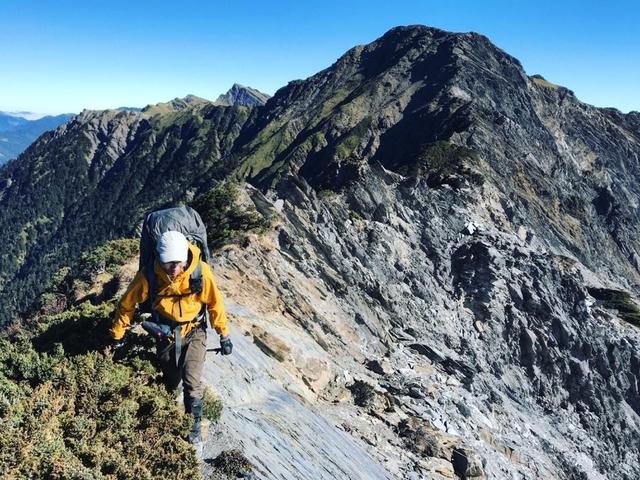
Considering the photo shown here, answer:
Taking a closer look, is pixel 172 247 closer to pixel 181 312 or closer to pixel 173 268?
pixel 173 268

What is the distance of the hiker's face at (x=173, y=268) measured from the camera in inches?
341

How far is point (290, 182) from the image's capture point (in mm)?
42531

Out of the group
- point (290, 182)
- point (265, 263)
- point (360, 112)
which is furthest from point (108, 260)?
point (360, 112)

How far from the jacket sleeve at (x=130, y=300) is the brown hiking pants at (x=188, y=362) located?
0.80 metres

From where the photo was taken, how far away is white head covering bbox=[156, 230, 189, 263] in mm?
8547

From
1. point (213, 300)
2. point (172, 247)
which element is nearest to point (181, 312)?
point (213, 300)

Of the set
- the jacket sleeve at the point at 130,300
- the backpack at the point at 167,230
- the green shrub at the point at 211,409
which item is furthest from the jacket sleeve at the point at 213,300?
the green shrub at the point at 211,409

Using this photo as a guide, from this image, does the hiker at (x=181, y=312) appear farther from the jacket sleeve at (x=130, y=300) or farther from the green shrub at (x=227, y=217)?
the green shrub at (x=227, y=217)

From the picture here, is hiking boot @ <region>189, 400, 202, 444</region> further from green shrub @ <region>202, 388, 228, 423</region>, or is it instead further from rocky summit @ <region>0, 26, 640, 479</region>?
green shrub @ <region>202, 388, 228, 423</region>

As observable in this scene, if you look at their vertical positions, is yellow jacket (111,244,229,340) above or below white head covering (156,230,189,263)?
below

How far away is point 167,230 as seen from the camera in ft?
30.7

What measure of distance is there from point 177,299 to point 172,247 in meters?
1.22

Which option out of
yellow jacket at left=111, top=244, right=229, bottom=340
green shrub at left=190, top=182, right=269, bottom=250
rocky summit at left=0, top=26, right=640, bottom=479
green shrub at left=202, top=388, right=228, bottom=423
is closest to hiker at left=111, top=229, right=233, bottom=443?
yellow jacket at left=111, top=244, right=229, bottom=340

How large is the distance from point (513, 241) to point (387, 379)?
3434 centimetres
